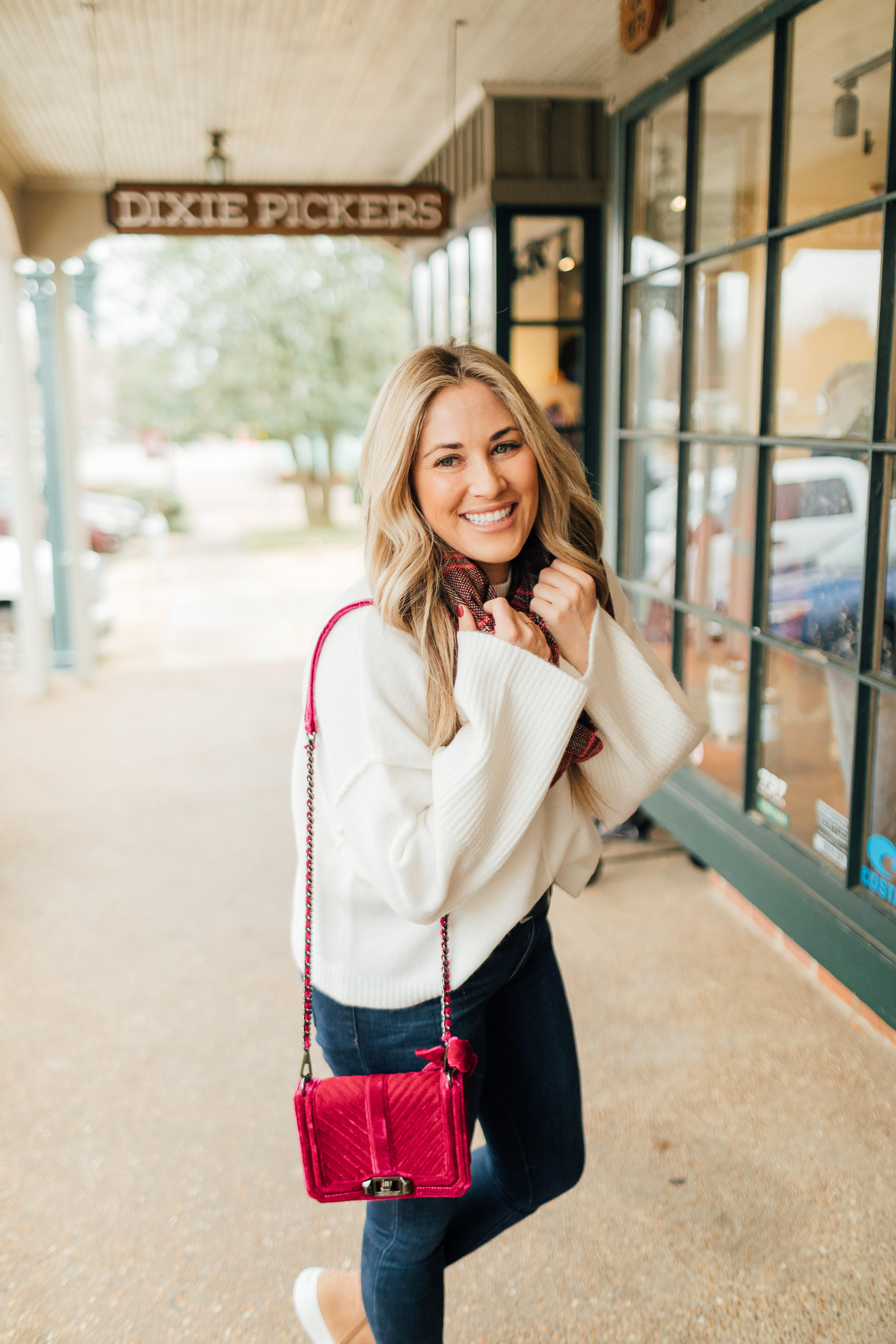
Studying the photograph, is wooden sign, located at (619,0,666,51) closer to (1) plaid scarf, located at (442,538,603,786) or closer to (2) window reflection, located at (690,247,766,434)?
(2) window reflection, located at (690,247,766,434)

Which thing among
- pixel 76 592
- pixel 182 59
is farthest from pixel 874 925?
pixel 76 592

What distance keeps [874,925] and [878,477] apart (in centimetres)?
97

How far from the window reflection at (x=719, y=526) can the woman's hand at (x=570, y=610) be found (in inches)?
73.0

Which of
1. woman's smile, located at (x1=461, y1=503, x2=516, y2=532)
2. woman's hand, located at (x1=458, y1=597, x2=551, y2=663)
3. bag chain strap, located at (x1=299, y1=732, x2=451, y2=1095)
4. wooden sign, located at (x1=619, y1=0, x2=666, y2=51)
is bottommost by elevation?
bag chain strap, located at (x1=299, y1=732, x2=451, y2=1095)

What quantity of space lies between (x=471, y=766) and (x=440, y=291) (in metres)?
5.22

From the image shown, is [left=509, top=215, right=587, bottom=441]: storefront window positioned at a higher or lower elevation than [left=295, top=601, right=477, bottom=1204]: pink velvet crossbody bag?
higher

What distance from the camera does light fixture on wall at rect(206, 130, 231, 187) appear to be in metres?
4.74

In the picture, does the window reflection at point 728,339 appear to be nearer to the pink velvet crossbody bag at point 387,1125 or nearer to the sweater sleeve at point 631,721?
the sweater sleeve at point 631,721

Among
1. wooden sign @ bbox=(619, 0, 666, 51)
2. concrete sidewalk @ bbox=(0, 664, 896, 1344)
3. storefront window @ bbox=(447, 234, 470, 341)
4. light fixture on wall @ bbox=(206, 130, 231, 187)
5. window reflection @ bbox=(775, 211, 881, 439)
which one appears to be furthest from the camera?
storefront window @ bbox=(447, 234, 470, 341)

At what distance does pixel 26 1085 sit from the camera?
271cm

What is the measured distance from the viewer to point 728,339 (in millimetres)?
3670

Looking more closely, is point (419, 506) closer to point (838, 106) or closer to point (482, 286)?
point (838, 106)

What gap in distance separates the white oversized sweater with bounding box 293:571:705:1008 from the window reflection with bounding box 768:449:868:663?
4.28ft

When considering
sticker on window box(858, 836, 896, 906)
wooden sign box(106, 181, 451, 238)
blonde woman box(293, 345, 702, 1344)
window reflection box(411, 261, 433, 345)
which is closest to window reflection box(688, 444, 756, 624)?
sticker on window box(858, 836, 896, 906)
